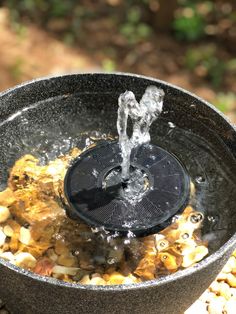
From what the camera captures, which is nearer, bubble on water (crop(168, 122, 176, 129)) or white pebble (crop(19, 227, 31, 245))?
white pebble (crop(19, 227, 31, 245))

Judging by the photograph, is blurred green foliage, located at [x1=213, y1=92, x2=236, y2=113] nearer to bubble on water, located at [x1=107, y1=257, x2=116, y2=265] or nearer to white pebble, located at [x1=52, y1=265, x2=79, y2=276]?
bubble on water, located at [x1=107, y1=257, x2=116, y2=265]

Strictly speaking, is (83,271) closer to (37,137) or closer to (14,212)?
(14,212)

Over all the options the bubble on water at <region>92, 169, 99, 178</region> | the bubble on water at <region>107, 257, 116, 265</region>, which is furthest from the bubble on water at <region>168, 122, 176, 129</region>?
the bubble on water at <region>107, 257, 116, 265</region>

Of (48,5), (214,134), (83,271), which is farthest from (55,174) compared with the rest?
(48,5)

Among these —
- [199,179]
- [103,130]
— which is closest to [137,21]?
[103,130]

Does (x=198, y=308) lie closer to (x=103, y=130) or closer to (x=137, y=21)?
(x=103, y=130)
